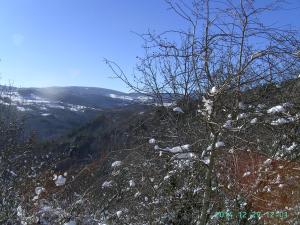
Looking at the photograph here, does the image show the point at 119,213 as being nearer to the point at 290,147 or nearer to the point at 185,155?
the point at 290,147

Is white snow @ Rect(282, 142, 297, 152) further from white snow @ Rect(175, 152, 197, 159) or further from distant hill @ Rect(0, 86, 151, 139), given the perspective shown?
distant hill @ Rect(0, 86, 151, 139)

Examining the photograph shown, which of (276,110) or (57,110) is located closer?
(276,110)

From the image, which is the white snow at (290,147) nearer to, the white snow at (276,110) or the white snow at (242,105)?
the white snow at (276,110)

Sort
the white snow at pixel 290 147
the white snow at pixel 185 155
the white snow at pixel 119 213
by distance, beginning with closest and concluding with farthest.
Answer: the white snow at pixel 185 155
the white snow at pixel 290 147
the white snow at pixel 119 213

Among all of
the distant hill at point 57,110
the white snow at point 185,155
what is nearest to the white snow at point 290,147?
the white snow at point 185,155

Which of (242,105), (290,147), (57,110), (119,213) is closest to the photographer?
(242,105)

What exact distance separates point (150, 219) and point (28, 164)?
29.9ft

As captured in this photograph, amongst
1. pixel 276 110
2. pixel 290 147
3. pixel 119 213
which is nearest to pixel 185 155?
pixel 276 110

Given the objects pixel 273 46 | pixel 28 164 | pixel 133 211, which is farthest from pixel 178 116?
pixel 28 164

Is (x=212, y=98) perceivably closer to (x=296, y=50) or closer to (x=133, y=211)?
(x=296, y=50)

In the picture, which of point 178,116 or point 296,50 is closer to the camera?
point 296,50

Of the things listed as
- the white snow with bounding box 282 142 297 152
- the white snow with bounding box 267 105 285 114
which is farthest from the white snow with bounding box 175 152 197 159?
the white snow with bounding box 282 142 297 152

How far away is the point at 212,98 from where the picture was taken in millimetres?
4566

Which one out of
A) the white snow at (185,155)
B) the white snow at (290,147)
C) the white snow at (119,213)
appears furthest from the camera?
the white snow at (119,213)
